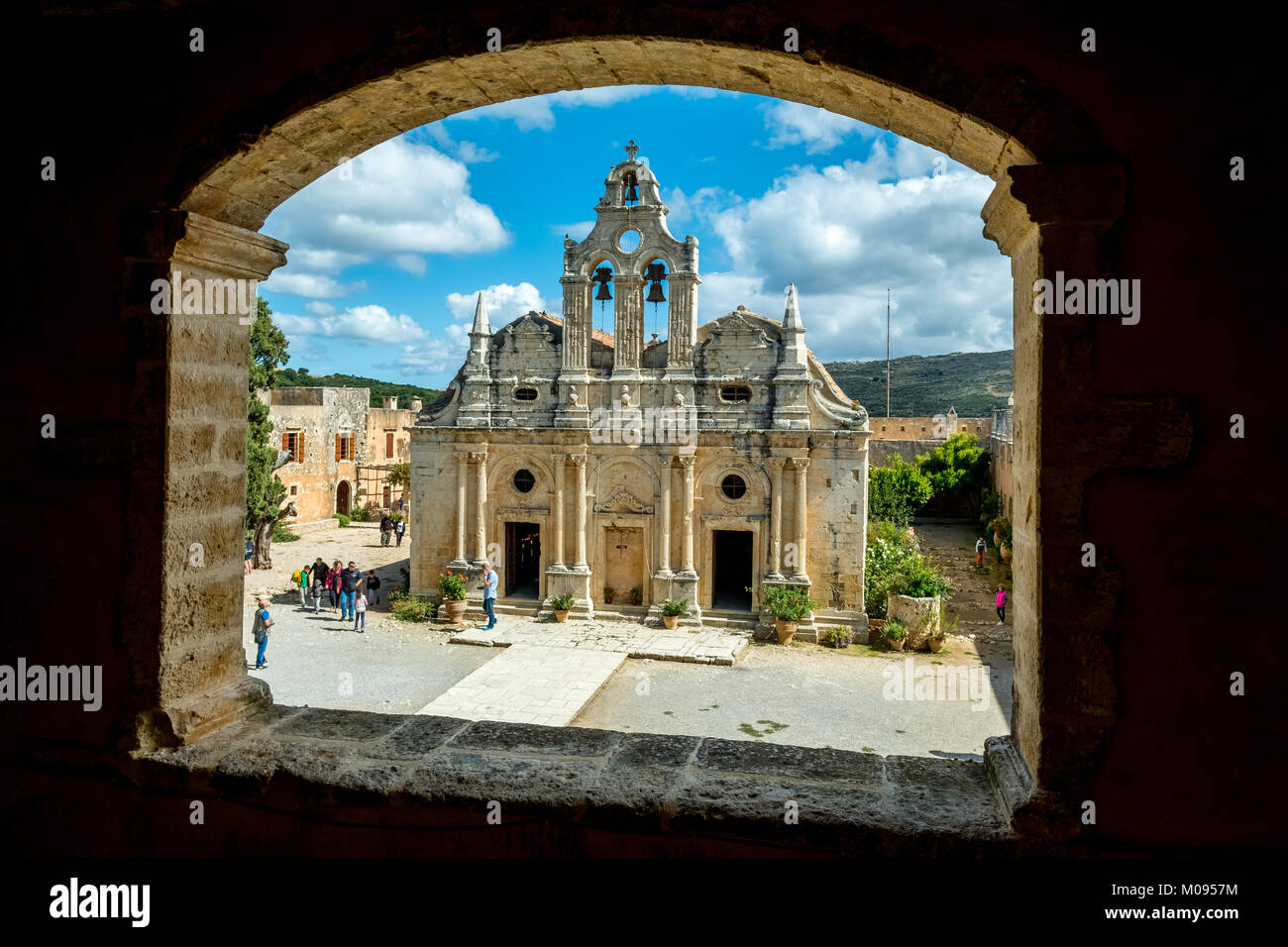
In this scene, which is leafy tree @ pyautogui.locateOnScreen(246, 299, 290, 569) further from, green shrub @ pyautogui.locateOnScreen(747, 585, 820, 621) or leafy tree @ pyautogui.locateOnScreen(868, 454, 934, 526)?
leafy tree @ pyautogui.locateOnScreen(868, 454, 934, 526)

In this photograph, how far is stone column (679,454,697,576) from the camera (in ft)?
55.4

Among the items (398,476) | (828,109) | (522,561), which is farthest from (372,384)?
(828,109)

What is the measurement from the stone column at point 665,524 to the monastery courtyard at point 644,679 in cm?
133

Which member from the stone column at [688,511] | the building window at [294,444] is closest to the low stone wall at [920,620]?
the stone column at [688,511]

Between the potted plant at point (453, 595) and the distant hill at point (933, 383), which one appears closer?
the potted plant at point (453, 595)

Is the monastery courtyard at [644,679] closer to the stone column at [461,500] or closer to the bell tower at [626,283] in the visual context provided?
the stone column at [461,500]

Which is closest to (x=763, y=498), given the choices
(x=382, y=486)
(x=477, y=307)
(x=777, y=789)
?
(x=477, y=307)

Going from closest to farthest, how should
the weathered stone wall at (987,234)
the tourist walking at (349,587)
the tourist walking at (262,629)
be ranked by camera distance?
1. the weathered stone wall at (987,234)
2. the tourist walking at (262,629)
3. the tourist walking at (349,587)

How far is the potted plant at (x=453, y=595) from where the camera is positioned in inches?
670

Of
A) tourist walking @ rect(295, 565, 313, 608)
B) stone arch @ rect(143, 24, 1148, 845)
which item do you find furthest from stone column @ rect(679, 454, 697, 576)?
stone arch @ rect(143, 24, 1148, 845)

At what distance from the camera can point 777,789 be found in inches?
95.8

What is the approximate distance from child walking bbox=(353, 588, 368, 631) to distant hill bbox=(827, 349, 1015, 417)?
137 ft
